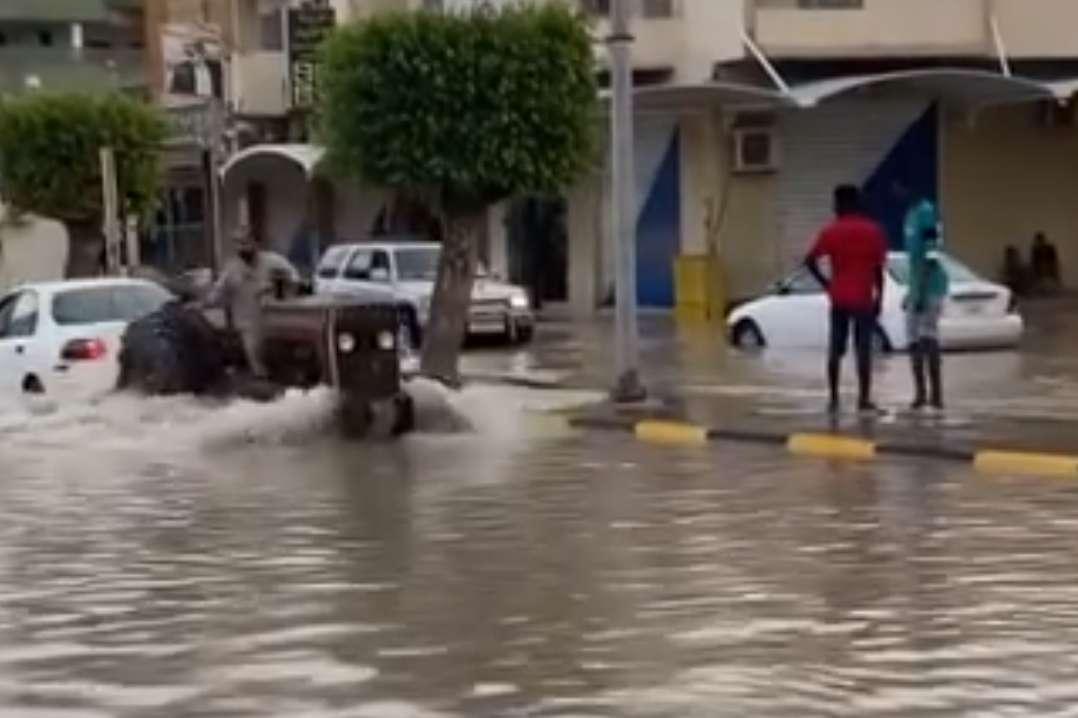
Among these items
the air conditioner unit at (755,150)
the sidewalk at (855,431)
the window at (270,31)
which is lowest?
the sidewalk at (855,431)

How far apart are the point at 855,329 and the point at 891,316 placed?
970cm

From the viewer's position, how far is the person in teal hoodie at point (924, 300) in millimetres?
21234

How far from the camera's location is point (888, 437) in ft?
63.1

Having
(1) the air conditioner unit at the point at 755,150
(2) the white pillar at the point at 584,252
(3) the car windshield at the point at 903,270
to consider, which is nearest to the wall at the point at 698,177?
(1) the air conditioner unit at the point at 755,150

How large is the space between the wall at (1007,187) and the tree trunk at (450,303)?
60.6ft

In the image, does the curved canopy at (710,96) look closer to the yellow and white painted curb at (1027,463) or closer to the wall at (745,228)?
the wall at (745,228)

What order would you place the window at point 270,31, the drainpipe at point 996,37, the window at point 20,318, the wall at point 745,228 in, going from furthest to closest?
the window at point 270,31
the wall at point 745,228
the drainpipe at point 996,37
the window at point 20,318

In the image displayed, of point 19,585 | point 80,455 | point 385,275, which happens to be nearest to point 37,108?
point 385,275

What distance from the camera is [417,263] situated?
129ft

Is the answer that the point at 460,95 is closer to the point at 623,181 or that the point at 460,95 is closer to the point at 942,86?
the point at 623,181

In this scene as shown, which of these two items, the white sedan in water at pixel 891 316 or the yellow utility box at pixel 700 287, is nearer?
the white sedan in water at pixel 891 316

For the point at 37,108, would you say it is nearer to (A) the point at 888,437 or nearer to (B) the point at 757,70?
(B) the point at 757,70

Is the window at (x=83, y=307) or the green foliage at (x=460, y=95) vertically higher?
the green foliage at (x=460, y=95)

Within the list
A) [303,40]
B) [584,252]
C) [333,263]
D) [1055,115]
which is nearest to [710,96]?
[584,252]
